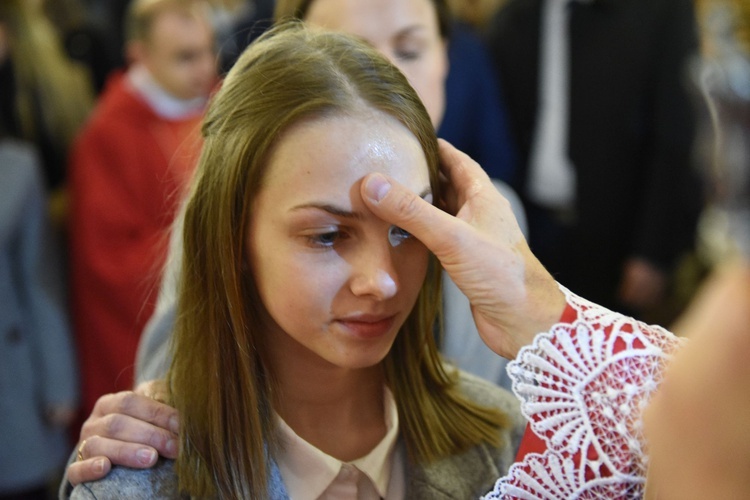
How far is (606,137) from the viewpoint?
2771 millimetres

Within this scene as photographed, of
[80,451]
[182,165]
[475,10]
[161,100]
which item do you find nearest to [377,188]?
[80,451]

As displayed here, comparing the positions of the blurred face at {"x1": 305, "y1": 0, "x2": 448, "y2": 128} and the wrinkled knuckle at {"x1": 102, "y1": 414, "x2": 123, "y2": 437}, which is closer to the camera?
the wrinkled knuckle at {"x1": 102, "y1": 414, "x2": 123, "y2": 437}

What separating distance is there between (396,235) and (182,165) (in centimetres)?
144

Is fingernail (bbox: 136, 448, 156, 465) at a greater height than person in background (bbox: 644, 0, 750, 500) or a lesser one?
lesser

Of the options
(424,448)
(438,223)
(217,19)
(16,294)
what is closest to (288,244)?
(438,223)

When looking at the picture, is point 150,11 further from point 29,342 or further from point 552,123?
point 552,123

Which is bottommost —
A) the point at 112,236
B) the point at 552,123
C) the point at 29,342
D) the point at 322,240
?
the point at 29,342

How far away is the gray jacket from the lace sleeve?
0.72ft

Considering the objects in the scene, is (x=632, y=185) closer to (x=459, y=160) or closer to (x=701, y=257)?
(x=701, y=257)

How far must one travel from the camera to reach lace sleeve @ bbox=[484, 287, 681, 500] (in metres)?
1.08

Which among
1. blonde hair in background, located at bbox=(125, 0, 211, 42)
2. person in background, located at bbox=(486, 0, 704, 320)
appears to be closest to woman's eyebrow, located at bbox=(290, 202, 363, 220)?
person in background, located at bbox=(486, 0, 704, 320)

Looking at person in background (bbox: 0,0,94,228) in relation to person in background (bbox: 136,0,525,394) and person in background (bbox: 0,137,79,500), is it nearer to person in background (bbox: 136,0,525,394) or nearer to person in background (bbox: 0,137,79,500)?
person in background (bbox: 0,137,79,500)

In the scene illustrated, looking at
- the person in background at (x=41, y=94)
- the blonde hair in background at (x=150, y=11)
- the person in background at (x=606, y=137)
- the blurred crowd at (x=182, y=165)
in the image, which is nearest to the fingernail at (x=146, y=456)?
the blurred crowd at (x=182, y=165)

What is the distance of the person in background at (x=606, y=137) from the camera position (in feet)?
8.95
